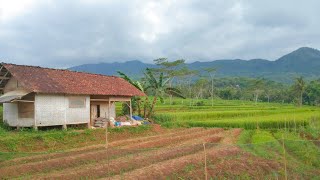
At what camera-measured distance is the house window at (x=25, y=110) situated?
20.8 meters

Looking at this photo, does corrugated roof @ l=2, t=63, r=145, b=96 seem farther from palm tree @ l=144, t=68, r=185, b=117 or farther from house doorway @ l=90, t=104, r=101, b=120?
palm tree @ l=144, t=68, r=185, b=117

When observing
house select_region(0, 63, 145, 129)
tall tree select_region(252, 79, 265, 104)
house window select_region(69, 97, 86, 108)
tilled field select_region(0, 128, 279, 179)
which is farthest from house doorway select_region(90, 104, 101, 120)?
tall tree select_region(252, 79, 265, 104)

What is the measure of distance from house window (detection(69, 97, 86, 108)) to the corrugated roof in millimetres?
595

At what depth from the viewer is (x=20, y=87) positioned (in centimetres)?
2127

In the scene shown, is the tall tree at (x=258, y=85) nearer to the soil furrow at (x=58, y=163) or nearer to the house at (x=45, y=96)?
the house at (x=45, y=96)

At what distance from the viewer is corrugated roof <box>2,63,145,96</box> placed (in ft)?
67.8

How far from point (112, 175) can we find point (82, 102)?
1292 cm

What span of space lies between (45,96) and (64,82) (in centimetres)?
230

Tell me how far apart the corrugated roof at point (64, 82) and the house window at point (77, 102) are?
595 mm

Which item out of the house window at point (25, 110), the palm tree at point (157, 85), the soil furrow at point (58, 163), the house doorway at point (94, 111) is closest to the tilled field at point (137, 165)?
the soil furrow at point (58, 163)

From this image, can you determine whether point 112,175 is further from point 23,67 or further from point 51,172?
point 23,67

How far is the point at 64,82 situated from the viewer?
2291 centimetres

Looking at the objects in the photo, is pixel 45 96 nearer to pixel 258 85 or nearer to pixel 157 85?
pixel 157 85

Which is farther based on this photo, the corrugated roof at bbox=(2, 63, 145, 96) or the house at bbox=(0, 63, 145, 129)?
the corrugated roof at bbox=(2, 63, 145, 96)
